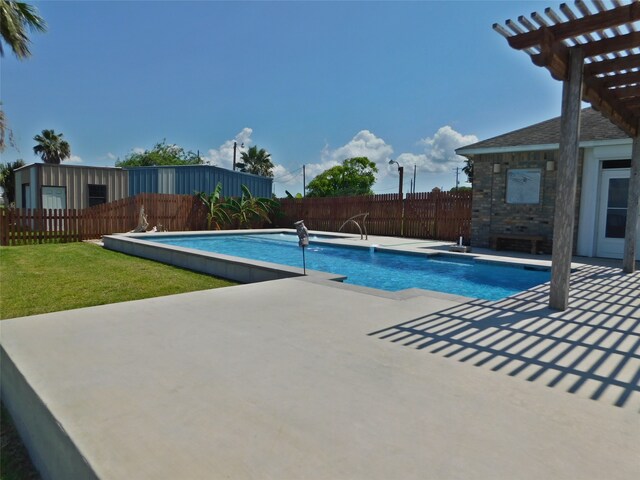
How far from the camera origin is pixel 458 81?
13.5 m

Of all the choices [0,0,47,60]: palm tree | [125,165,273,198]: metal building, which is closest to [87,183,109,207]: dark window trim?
[125,165,273,198]: metal building

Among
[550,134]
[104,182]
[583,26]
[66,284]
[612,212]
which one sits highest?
[550,134]

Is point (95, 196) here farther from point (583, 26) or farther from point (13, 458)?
point (583, 26)

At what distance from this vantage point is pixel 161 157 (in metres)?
50.0

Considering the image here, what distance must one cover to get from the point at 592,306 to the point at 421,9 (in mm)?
8440

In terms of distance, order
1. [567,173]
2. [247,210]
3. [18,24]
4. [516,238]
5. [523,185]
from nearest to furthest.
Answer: [567,173] → [516,238] → [523,185] → [18,24] → [247,210]

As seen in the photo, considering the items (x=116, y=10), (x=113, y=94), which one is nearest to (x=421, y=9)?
(x=116, y=10)

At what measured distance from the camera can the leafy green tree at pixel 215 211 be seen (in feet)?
63.2

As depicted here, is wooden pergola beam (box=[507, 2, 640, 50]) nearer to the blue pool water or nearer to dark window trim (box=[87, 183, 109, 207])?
the blue pool water

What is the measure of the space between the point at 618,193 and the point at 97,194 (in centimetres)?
1991

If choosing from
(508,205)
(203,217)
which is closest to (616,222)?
(508,205)

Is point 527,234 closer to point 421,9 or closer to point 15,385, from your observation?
point 421,9

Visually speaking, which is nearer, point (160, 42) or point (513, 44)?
point (513, 44)

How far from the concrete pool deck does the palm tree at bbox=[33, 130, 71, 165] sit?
3800 centimetres
